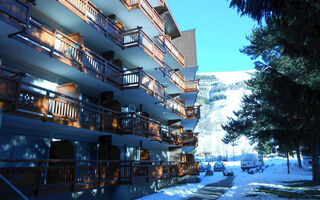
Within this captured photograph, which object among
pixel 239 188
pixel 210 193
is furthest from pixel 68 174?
pixel 239 188

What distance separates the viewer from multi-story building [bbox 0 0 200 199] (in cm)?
970

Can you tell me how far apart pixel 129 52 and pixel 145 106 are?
5.21 metres

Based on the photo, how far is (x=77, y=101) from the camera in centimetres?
1261

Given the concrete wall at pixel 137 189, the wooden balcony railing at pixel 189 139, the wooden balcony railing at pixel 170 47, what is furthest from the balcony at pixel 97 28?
the wooden balcony railing at pixel 189 139

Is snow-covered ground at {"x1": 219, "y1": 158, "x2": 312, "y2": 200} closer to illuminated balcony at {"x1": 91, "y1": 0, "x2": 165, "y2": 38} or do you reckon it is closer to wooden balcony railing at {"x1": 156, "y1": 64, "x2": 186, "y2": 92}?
wooden balcony railing at {"x1": 156, "y1": 64, "x2": 186, "y2": 92}

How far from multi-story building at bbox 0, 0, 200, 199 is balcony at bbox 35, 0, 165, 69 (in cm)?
6

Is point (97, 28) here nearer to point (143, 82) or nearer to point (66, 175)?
point (143, 82)

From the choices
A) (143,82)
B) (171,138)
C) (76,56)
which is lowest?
(171,138)

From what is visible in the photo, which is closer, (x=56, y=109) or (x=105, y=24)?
(x=56, y=109)

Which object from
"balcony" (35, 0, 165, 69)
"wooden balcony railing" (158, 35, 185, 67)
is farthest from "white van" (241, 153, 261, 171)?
"balcony" (35, 0, 165, 69)

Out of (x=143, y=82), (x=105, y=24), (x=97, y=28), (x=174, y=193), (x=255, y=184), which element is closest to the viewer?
(x=97, y=28)

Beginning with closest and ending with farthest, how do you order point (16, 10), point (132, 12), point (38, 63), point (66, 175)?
point (16, 10) → point (66, 175) → point (38, 63) → point (132, 12)

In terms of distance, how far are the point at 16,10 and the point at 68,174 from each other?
7.30 m

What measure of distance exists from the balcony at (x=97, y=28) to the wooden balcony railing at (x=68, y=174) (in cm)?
798
